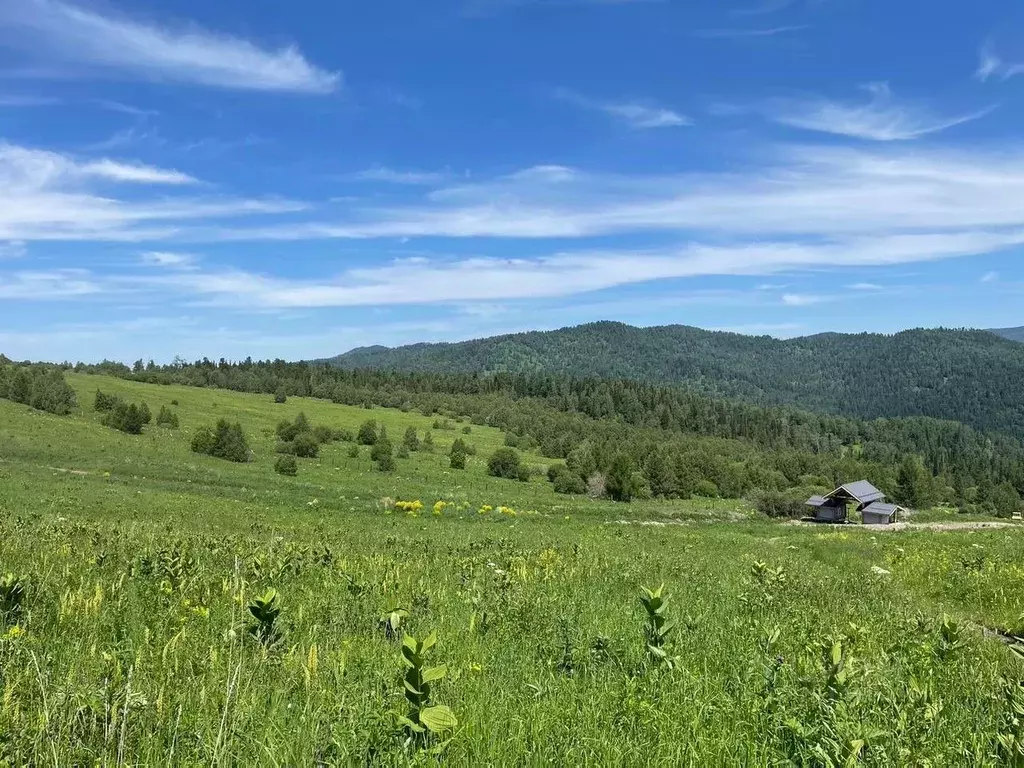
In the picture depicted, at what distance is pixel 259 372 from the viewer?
154 m

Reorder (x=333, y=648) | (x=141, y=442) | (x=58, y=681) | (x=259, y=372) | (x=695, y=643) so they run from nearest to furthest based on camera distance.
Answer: (x=58, y=681) < (x=333, y=648) < (x=695, y=643) < (x=141, y=442) < (x=259, y=372)

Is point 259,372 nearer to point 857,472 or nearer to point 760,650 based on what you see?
point 857,472

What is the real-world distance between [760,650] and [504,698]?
281 cm

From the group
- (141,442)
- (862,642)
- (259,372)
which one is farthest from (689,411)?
(862,642)

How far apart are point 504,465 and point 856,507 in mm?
47047

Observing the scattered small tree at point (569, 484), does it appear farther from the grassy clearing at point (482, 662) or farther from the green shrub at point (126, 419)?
the grassy clearing at point (482, 662)

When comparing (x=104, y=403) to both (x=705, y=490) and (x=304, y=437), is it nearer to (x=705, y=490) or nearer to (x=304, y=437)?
(x=304, y=437)

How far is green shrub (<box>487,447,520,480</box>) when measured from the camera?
8570cm

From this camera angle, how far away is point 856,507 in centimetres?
8862

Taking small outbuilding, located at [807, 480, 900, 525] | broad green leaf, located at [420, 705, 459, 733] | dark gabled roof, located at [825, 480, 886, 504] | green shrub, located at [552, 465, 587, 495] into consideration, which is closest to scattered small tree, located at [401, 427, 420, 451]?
green shrub, located at [552, 465, 587, 495]

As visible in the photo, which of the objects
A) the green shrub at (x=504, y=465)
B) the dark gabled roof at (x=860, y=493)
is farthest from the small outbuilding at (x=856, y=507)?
the green shrub at (x=504, y=465)

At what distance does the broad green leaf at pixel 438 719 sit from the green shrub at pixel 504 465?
82.6 m

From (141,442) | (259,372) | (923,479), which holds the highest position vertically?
(259,372)

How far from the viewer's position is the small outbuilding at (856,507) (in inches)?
3339
